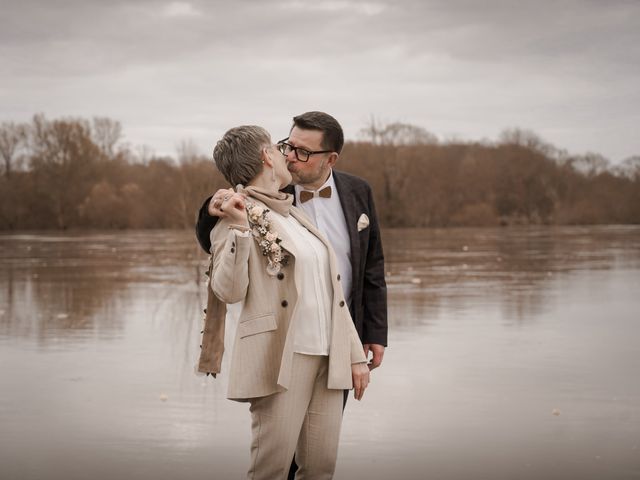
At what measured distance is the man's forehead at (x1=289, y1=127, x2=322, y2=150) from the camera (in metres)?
3.83

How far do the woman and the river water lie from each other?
1.57 meters

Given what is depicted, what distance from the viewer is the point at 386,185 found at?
7000 centimetres

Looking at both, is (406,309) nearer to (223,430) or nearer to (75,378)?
Answer: (75,378)

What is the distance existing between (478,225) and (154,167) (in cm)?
3419

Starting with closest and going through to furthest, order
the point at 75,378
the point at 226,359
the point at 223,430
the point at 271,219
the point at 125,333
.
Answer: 1. the point at 271,219
2. the point at 223,430
3. the point at 75,378
4. the point at 226,359
5. the point at 125,333

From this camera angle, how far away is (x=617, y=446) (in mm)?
5543

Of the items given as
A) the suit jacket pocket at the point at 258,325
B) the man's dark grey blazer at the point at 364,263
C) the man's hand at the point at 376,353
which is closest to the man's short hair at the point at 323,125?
the man's dark grey blazer at the point at 364,263

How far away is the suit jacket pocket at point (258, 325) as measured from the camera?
3.48m

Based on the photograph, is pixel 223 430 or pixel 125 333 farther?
pixel 125 333

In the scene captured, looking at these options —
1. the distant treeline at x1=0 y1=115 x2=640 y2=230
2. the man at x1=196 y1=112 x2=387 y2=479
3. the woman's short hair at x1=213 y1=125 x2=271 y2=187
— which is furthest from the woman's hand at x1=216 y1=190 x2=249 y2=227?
the distant treeline at x1=0 y1=115 x2=640 y2=230

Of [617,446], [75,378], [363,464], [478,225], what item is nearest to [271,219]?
[363,464]

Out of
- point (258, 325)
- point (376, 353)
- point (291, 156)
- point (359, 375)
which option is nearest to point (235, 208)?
point (258, 325)

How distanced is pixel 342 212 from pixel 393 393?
343 centimetres

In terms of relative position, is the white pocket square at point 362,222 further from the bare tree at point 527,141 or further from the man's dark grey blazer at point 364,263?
the bare tree at point 527,141
